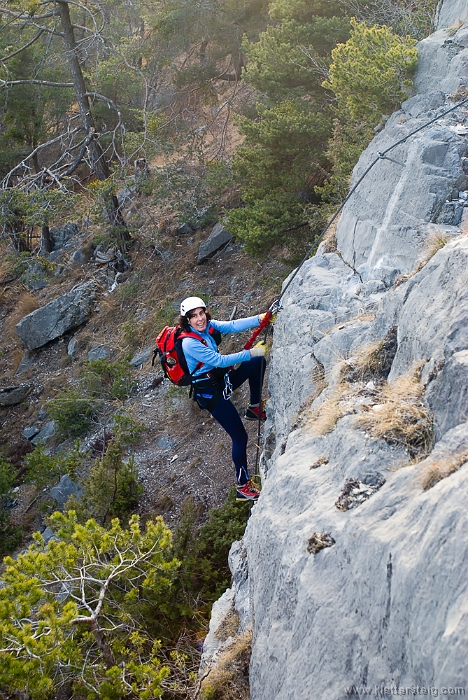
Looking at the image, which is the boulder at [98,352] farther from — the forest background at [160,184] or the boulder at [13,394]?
the boulder at [13,394]

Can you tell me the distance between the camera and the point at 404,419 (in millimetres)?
3580

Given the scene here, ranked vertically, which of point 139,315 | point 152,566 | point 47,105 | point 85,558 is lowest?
point 139,315

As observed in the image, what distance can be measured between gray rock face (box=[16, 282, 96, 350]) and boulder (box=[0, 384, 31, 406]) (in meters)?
1.51

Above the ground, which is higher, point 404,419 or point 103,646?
point 404,419

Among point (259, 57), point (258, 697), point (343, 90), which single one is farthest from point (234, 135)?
point (258, 697)

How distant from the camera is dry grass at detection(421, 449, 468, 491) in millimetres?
2877

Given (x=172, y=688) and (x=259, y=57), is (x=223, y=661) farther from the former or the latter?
(x=259, y=57)

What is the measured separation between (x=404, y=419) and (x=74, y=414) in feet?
33.6

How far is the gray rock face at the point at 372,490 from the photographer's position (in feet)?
8.61

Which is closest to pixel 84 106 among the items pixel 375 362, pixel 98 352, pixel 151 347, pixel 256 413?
pixel 98 352

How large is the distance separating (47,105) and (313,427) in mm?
18090

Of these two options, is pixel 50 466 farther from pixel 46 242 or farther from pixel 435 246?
pixel 46 242

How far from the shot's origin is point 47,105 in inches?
743

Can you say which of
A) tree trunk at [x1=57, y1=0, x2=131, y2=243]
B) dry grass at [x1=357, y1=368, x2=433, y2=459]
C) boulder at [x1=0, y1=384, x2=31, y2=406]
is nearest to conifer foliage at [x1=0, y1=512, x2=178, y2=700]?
dry grass at [x1=357, y1=368, x2=433, y2=459]
